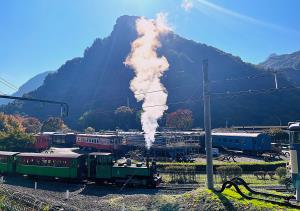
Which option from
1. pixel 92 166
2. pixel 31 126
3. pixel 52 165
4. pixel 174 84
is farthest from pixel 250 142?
pixel 174 84

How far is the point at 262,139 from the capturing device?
45875 mm

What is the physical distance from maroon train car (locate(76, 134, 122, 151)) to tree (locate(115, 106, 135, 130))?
148ft

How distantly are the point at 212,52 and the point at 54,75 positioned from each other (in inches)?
3281

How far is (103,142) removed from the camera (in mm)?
48438

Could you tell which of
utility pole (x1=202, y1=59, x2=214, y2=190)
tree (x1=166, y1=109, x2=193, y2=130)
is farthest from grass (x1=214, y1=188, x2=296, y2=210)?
tree (x1=166, y1=109, x2=193, y2=130)

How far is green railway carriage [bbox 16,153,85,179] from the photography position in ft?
86.0

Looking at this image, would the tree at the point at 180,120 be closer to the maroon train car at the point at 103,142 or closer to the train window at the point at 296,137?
the maroon train car at the point at 103,142

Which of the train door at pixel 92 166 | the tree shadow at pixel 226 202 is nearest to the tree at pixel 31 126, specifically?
the train door at pixel 92 166

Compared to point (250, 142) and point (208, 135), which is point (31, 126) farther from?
point (208, 135)

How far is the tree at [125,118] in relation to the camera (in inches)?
3907

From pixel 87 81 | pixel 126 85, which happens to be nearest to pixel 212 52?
pixel 126 85

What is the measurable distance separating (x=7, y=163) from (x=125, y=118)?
70.5 meters

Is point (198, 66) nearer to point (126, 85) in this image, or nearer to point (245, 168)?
point (126, 85)

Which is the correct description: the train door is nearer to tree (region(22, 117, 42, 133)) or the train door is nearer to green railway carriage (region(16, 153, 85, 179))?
green railway carriage (region(16, 153, 85, 179))
